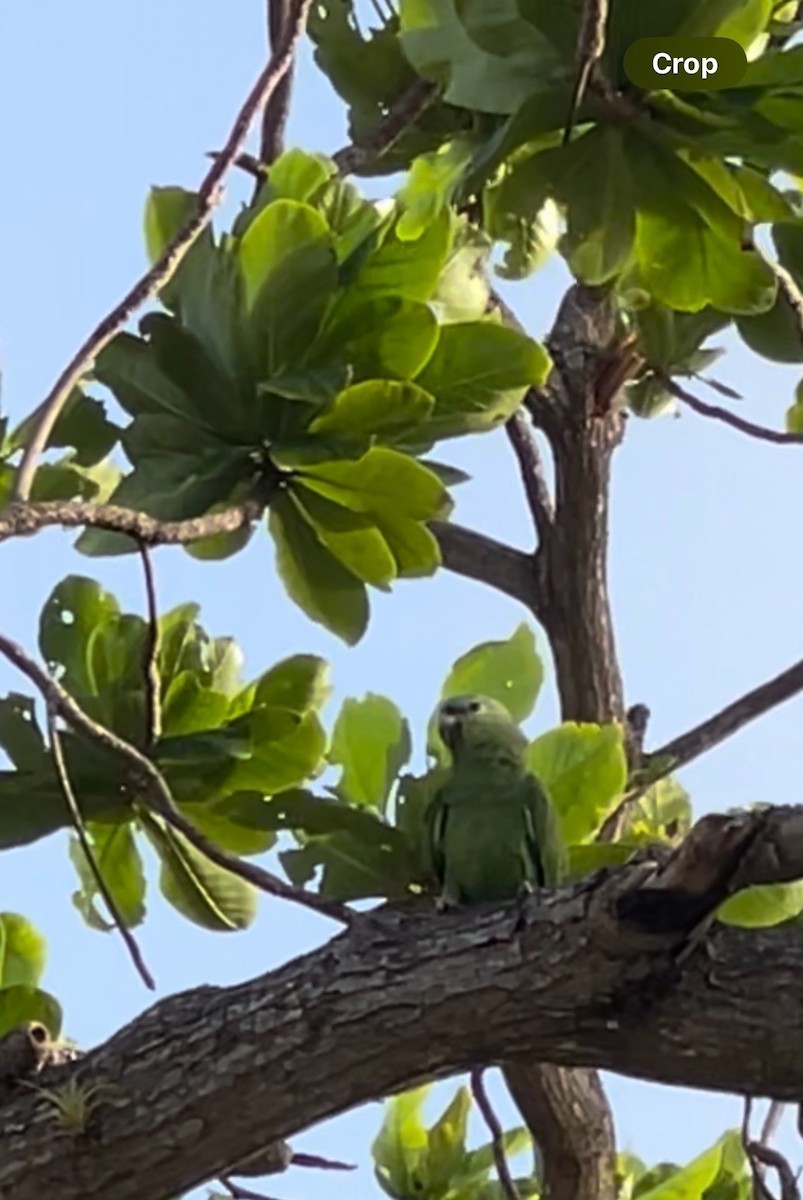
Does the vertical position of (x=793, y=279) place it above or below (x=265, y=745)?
above

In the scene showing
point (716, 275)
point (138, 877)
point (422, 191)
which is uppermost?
point (422, 191)

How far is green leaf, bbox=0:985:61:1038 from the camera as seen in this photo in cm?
209

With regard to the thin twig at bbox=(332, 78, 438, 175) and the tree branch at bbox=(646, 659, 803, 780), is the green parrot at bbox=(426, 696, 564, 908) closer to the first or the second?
the tree branch at bbox=(646, 659, 803, 780)

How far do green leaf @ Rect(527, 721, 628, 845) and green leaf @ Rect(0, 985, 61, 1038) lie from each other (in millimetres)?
656

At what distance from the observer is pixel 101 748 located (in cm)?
198

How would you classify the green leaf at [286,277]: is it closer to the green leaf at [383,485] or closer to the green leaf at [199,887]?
the green leaf at [383,485]

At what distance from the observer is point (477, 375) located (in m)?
2.09

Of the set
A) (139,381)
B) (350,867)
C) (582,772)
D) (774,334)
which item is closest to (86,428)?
(139,381)

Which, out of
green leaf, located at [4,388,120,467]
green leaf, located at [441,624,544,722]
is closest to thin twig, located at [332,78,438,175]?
green leaf, located at [4,388,120,467]

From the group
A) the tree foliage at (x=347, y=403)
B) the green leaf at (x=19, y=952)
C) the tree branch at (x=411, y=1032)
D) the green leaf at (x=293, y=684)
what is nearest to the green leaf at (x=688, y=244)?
the tree foliage at (x=347, y=403)

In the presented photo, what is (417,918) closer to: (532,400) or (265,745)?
(265,745)

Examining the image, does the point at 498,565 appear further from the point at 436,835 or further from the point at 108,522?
the point at 108,522

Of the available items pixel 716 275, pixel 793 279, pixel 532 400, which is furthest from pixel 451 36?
pixel 532 400

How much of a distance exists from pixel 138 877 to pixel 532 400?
3.19ft
